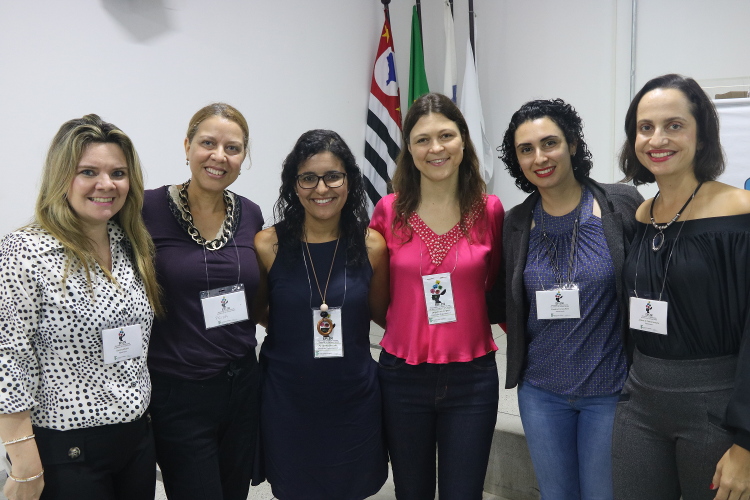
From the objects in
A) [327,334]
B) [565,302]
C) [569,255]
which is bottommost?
[327,334]

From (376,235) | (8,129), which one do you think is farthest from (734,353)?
(8,129)

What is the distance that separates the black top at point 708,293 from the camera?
1.32 metres

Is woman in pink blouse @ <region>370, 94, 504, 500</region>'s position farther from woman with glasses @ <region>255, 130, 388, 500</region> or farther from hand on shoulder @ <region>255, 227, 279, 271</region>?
hand on shoulder @ <region>255, 227, 279, 271</region>

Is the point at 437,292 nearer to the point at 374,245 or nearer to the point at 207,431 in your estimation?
the point at 374,245

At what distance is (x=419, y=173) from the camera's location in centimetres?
203

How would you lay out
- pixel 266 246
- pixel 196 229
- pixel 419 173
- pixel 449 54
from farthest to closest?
1. pixel 449 54
2. pixel 419 173
3. pixel 266 246
4. pixel 196 229

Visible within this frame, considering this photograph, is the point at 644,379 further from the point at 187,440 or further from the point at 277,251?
the point at 187,440

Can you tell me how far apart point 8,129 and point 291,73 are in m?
1.95

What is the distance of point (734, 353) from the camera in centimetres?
136

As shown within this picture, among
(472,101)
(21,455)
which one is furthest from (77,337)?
(472,101)

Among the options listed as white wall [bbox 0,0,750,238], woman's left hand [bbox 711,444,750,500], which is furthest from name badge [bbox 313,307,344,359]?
white wall [bbox 0,0,750,238]

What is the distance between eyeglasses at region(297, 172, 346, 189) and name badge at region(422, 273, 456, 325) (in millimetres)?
435

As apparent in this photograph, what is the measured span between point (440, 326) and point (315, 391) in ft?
1.50

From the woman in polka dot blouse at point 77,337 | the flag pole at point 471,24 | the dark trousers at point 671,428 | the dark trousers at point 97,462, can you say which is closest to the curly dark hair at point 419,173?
the dark trousers at point 671,428
